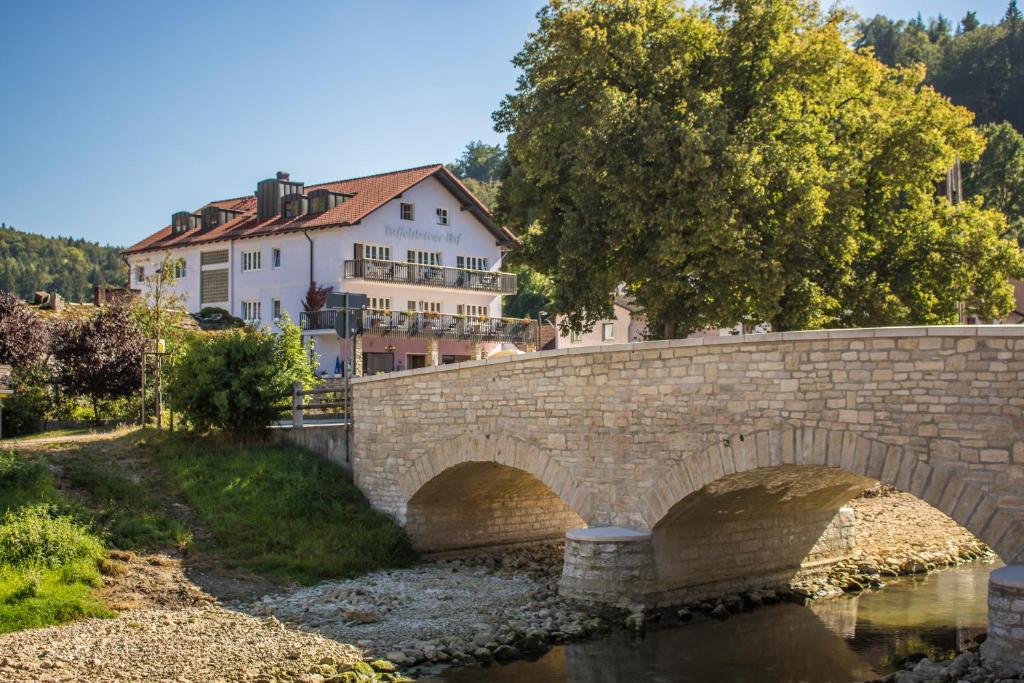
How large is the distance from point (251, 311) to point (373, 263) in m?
6.49

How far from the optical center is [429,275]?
45188 mm

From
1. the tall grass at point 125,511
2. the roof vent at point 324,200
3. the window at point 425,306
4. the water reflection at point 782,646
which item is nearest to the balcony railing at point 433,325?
the window at point 425,306

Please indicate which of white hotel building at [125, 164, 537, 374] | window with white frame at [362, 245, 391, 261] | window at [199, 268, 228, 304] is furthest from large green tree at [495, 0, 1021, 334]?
window at [199, 268, 228, 304]

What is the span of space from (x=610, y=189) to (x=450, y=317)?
22.1 m

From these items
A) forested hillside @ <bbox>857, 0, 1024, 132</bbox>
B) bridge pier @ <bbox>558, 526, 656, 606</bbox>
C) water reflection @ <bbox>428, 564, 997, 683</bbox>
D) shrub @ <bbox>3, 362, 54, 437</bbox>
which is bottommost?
water reflection @ <bbox>428, 564, 997, 683</bbox>

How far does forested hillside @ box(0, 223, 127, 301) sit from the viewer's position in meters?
91.2

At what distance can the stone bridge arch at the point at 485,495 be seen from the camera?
19016mm

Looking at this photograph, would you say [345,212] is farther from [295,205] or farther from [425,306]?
[425,306]

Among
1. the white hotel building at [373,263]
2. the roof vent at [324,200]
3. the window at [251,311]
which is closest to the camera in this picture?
the white hotel building at [373,263]

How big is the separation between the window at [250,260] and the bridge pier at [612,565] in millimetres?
30844

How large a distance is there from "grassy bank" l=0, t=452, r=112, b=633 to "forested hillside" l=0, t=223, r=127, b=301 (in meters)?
74.1

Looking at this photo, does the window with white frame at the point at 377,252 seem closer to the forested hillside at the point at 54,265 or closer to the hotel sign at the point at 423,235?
the hotel sign at the point at 423,235

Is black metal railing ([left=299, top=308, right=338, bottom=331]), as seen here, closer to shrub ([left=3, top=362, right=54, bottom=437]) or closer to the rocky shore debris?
shrub ([left=3, top=362, right=54, bottom=437])

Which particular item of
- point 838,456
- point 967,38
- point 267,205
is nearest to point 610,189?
point 838,456
